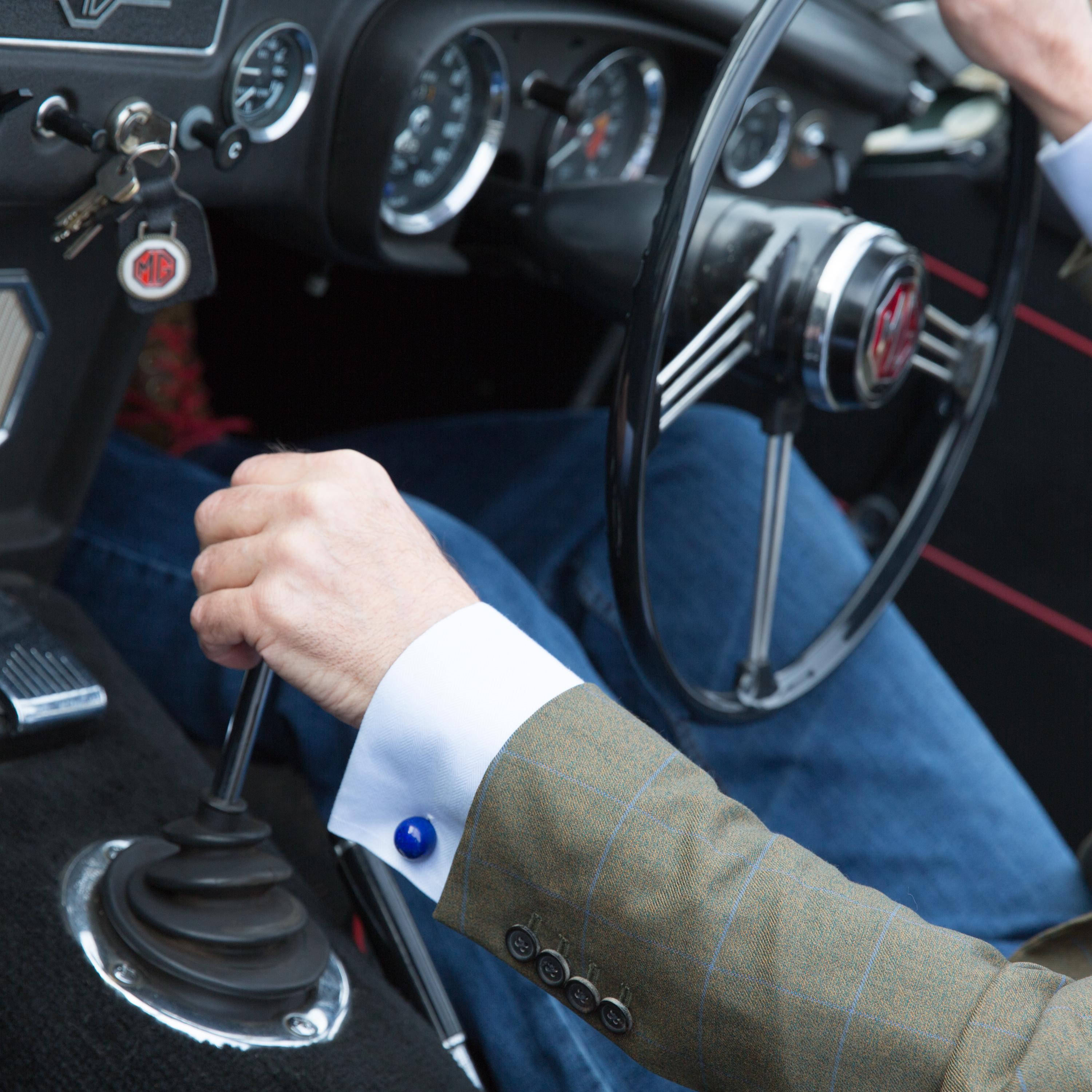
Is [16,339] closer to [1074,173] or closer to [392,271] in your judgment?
[392,271]

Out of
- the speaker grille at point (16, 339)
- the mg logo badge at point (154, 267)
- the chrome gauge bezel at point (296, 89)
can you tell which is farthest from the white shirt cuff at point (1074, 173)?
the speaker grille at point (16, 339)

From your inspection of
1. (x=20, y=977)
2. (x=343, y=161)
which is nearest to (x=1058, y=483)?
(x=343, y=161)

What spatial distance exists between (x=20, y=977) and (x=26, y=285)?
0.47m

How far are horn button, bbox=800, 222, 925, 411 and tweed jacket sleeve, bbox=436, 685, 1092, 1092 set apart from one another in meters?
0.35

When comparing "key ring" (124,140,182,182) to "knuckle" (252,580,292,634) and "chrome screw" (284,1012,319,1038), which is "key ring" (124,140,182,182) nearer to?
"knuckle" (252,580,292,634)

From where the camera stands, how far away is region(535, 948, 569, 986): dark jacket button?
630mm

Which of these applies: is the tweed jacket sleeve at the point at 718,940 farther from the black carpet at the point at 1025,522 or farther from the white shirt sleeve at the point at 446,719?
the black carpet at the point at 1025,522

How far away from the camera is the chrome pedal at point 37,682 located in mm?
839

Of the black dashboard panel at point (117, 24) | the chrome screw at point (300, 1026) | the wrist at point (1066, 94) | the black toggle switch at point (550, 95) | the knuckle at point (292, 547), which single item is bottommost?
the chrome screw at point (300, 1026)

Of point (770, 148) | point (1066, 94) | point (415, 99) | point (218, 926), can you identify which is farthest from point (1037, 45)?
point (218, 926)

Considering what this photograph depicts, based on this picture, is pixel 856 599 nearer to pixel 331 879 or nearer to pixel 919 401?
pixel 331 879

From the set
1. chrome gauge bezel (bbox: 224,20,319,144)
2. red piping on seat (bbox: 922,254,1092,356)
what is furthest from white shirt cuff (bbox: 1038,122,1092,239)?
chrome gauge bezel (bbox: 224,20,319,144)

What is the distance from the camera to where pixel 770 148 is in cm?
129

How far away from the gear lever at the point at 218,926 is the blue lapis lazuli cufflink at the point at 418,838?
12cm
